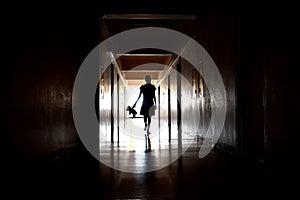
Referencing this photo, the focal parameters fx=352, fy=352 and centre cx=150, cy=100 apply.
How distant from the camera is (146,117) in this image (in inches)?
367

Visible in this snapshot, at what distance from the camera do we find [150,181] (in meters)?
3.93

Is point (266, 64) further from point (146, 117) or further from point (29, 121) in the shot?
point (146, 117)

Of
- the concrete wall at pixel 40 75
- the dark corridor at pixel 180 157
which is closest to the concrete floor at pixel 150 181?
the dark corridor at pixel 180 157

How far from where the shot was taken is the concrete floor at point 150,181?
10.3 ft

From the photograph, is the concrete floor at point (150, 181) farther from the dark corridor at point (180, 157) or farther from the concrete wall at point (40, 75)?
the concrete wall at point (40, 75)

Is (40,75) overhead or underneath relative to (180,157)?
overhead

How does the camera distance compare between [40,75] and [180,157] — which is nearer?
[40,75]

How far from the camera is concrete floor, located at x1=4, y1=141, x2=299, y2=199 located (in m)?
3.15

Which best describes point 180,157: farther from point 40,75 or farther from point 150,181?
point 40,75

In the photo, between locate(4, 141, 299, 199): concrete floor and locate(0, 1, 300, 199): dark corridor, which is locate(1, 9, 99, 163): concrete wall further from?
locate(4, 141, 299, 199): concrete floor

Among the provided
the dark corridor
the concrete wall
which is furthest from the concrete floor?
the concrete wall

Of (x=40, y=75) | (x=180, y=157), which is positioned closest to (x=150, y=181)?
(x=40, y=75)

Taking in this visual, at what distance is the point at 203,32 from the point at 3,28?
5.91 m

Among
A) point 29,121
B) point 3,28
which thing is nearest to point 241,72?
point 29,121
